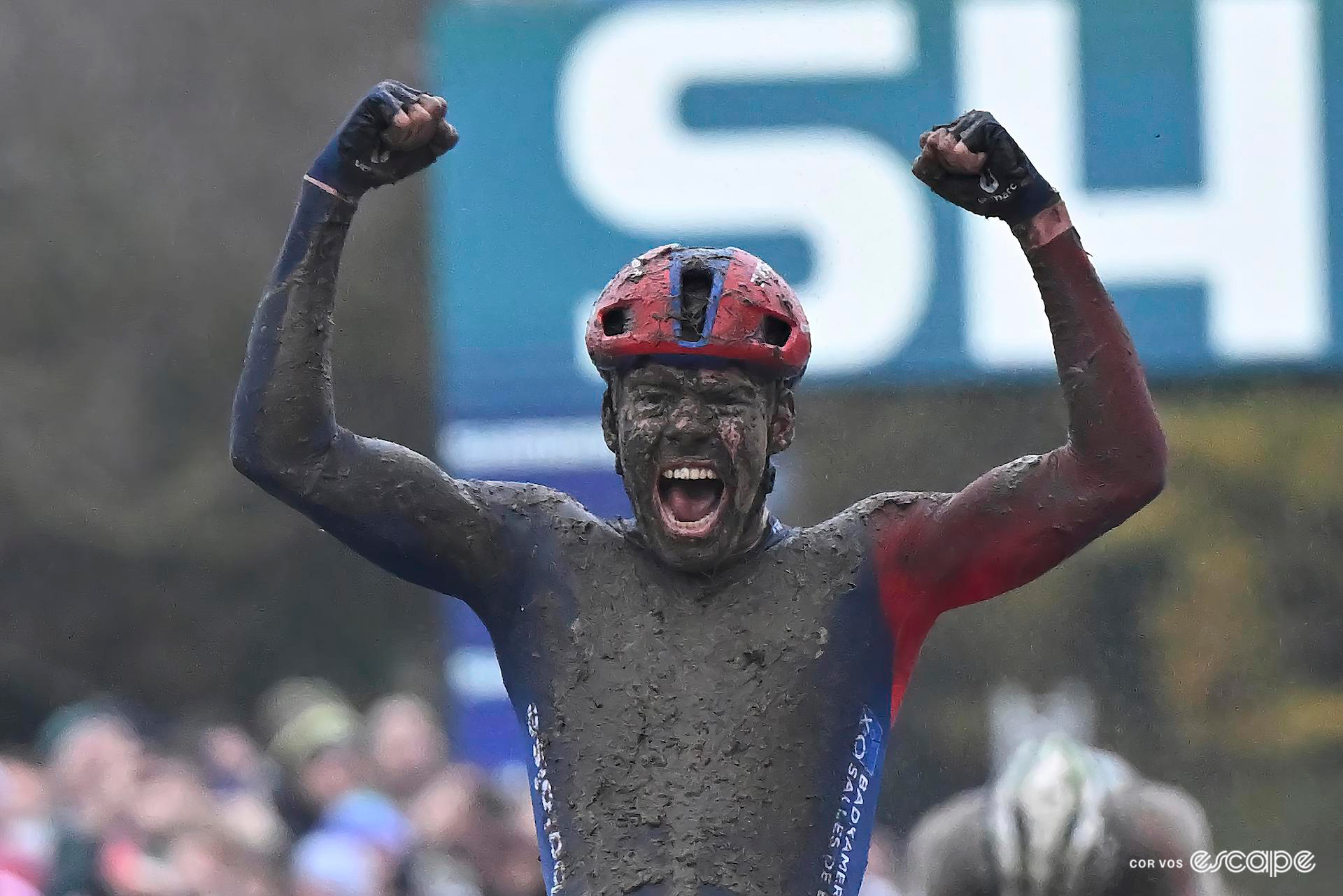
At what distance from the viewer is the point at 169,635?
7.88 meters

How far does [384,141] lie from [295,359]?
0.37 meters

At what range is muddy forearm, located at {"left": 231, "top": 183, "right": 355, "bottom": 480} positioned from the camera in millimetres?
3039

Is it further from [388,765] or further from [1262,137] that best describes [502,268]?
[1262,137]

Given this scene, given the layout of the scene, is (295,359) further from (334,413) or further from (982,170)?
(982,170)

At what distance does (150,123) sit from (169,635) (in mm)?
2114

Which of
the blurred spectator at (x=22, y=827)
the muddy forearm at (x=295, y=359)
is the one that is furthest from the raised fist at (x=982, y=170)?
the blurred spectator at (x=22, y=827)

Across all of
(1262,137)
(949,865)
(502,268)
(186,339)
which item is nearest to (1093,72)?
(1262,137)

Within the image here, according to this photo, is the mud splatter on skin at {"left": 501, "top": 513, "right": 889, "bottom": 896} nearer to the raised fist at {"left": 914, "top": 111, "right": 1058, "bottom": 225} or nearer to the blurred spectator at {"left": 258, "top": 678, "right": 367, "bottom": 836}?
the raised fist at {"left": 914, "top": 111, "right": 1058, "bottom": 225}

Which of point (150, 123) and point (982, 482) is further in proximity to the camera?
point (150, 123)

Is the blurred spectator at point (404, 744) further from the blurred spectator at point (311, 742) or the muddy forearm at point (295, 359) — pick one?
the muddy forearm at point (295, 359)

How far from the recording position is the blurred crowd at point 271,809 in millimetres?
7293

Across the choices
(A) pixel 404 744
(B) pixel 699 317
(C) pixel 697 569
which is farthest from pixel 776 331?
(A) pixel 404 744

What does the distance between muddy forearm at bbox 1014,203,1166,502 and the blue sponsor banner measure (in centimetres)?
473

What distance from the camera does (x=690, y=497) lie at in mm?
3043
